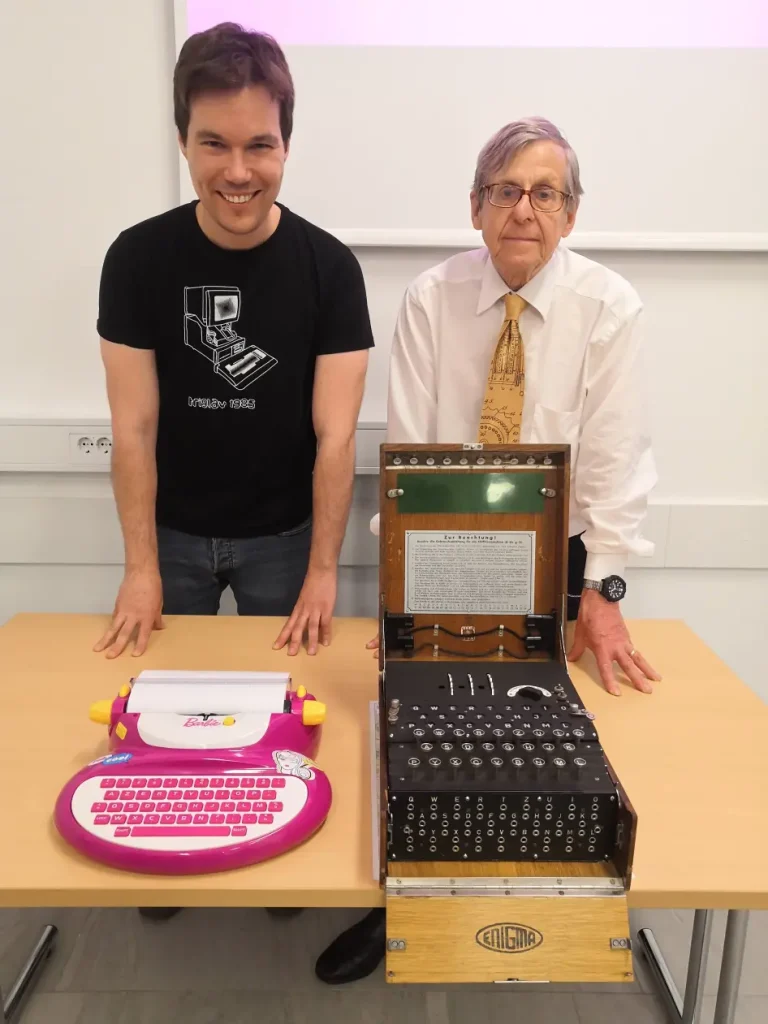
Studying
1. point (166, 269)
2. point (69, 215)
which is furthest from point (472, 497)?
point (69, 215)

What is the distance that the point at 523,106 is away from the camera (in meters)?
1.73

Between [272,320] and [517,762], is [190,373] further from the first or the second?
[517,762]

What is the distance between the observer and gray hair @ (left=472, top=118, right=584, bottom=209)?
3.87 ft

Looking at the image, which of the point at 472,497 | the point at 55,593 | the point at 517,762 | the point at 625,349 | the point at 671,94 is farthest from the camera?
the point at 55,593

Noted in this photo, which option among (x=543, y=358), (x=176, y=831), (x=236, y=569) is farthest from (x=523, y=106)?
(x=176, y=831)

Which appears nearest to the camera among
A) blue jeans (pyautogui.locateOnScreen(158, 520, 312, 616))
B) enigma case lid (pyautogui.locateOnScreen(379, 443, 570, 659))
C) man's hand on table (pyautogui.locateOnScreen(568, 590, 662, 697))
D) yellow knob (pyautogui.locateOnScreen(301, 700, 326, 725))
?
yellow knob (pyautogui.locateOnScreen(301, 700, 326, 725))

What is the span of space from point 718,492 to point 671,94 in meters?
1.02

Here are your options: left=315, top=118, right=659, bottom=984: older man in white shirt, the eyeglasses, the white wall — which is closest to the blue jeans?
left=315, top=118, right=659, bottom=984: older man in white shirt

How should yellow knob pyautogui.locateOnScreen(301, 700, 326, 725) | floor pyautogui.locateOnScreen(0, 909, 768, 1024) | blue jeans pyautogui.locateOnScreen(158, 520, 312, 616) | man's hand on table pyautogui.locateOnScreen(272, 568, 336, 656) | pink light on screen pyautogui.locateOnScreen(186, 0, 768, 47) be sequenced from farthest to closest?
pink light on screen pyautogui.locateOnScreen(186, 0, 768, 47)
blue jeans pyautogui.locateOnScreen(158, 520, 312, 616)
floor pyautogui.locateOnScreen(0, 909, 768, 1024)
man's hand on table pyautogui.locateOnScreen(272, 568, 336, 656)
yellow knob pyautogui.locateOnScreen(301, 700, 326, 725)

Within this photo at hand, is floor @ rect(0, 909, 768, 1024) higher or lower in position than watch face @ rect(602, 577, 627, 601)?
lower

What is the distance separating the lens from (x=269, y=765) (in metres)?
0.87

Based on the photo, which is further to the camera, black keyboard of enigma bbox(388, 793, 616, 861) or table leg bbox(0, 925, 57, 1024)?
table leg bbox(0, 925, 57, 1024)

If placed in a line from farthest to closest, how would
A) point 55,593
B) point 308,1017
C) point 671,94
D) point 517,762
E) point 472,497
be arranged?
point 55,593
point 671,94
point 308,1017
point 472,497
point 517,762

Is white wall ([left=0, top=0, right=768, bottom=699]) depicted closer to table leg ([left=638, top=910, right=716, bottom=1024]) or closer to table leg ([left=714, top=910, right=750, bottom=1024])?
table leg ([left=638, top=910, right=716, bottom=1024])
